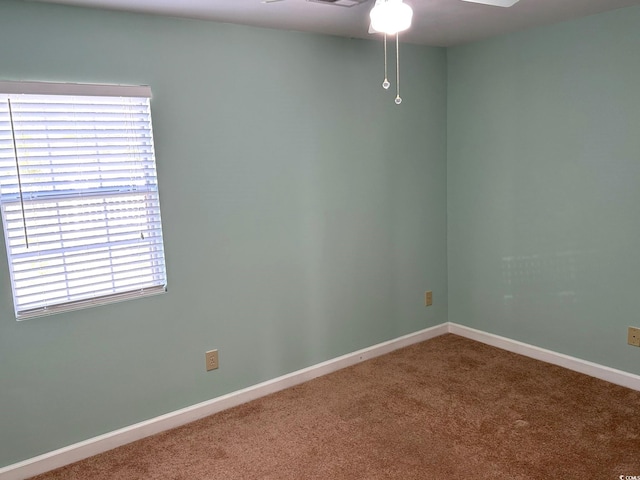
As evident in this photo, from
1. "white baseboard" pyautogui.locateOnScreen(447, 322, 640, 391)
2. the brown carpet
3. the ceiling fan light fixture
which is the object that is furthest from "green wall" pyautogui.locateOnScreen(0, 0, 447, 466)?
the ceiling fan light fixture

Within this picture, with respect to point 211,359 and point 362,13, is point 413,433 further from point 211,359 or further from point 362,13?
point 362,13

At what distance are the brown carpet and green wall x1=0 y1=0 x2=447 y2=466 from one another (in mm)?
262

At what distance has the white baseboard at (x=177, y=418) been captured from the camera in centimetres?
247

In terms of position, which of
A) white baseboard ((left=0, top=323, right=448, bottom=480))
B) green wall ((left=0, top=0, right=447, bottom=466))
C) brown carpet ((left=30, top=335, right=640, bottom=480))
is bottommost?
brown carpet ((left=30, top=335, right=640, bottom=480))

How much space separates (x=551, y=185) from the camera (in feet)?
11.1

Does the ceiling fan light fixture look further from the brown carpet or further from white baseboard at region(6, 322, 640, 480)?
white baseboard at region(6, 322, 640, 480)

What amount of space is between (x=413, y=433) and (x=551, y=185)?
1.91 metres

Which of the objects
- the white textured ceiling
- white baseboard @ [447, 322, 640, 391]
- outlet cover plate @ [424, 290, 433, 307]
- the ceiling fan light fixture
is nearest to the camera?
the ceiling fan light fixture

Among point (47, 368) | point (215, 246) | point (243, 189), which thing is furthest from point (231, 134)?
point (47, 368)

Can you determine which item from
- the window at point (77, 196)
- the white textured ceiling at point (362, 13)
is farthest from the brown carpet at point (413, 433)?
the white textured ceiling at point (362, 13)

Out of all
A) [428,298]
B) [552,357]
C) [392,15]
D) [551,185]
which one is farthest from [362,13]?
[552,357]

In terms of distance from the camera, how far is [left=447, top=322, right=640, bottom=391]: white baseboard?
3133 mm

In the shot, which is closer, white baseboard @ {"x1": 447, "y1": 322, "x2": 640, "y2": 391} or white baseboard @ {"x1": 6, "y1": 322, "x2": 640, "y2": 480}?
white baseboard @ {"x1": 6, "y1": 322, "x2": 640, "y2": 480}

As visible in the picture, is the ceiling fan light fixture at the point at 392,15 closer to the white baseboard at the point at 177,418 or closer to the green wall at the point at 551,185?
the green wall at the point at 551,185
